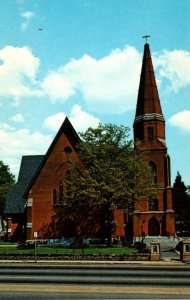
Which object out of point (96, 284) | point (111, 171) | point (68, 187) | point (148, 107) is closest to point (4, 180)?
point (148, 107)

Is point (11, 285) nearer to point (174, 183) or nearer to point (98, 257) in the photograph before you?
point (98, 257)

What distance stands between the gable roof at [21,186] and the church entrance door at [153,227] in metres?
17.3

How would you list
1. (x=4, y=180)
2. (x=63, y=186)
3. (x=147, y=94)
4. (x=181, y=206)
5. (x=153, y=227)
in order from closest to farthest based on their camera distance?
(x=63, y=186), (x=153, y=227), (x=147, y=94), (x=4, y=180), (x=181, y=206)

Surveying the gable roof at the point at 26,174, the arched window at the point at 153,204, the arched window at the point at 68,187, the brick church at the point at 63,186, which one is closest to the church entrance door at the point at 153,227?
the brick church at the point at 63,186

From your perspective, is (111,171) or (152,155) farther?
(152,155)

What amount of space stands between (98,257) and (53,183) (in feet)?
71.3

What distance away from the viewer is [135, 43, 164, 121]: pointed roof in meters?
60.6

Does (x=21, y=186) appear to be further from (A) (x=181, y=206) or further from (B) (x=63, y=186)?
(A) (x=181, y=206)

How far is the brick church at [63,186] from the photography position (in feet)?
168

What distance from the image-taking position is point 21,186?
2493 inches

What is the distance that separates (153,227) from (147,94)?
60.3 ft

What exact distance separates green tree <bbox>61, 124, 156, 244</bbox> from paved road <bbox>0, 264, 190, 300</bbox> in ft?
101

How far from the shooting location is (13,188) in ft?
207

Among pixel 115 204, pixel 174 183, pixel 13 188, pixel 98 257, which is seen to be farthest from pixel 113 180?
pixel 174 183
